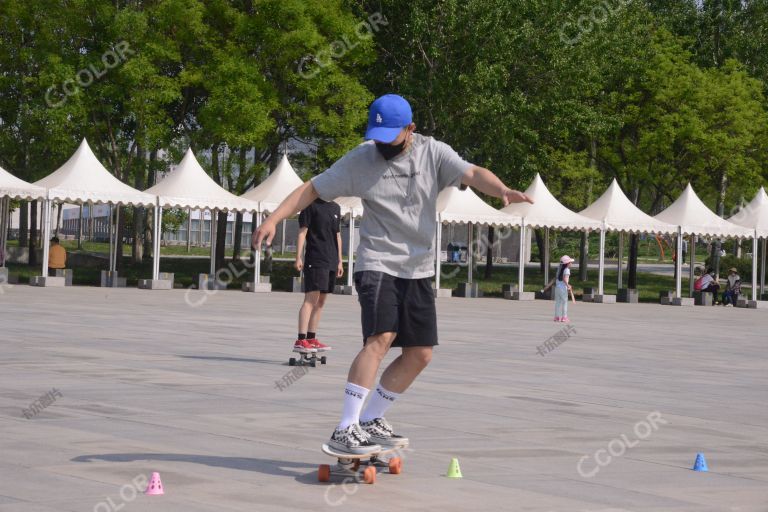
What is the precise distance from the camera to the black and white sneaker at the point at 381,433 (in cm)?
647

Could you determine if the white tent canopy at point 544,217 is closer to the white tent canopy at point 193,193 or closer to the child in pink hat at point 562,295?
the white tent canopy at point 193,193

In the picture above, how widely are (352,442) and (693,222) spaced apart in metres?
35.1

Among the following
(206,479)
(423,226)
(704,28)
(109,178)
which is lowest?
(206,479)

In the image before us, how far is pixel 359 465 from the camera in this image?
6348 mm

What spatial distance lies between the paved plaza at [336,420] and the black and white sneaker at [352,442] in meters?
0.16

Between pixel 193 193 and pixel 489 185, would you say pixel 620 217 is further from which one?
pixel 489 185

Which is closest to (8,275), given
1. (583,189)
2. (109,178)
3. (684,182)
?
(109,178)

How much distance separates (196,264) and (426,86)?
11.0 meters

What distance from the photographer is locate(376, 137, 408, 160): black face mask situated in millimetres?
6402

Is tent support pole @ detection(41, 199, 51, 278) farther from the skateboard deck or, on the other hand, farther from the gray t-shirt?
the gray t-shirt

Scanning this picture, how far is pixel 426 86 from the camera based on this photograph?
4616 centimetres

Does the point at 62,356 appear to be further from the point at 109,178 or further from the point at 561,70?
the point at 561,70

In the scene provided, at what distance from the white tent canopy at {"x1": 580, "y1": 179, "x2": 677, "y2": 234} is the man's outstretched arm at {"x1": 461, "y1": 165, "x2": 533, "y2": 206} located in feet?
106

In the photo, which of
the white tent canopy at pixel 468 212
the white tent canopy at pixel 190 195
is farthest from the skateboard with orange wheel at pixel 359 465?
the white tent canopy at pixel 468 212
